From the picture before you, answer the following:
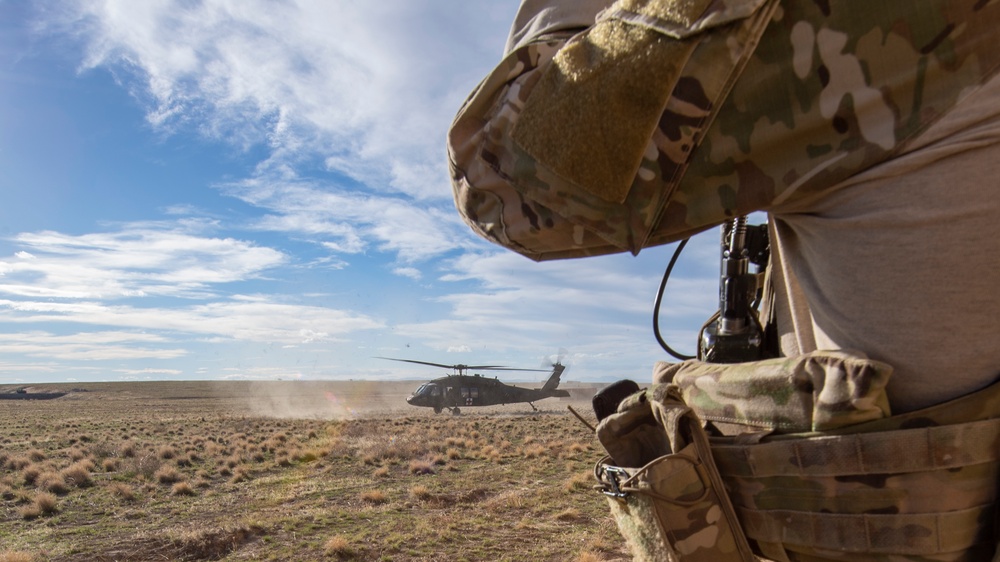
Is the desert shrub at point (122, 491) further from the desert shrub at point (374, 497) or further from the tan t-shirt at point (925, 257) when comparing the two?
the tan t-shirt at point (925, 257)

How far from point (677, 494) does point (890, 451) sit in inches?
17.0

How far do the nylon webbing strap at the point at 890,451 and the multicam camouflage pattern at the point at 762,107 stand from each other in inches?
18.6

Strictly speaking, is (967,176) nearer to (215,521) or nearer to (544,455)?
(215,521)

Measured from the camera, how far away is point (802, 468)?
128 centimetres

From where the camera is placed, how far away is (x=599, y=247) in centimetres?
149

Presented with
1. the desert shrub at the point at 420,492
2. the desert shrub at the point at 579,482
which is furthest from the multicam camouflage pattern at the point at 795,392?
the desert shrub at the point at 579,482

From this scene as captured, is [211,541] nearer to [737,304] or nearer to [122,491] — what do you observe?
[122,491]

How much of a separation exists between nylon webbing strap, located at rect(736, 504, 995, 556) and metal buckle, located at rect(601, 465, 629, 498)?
0.38 metres

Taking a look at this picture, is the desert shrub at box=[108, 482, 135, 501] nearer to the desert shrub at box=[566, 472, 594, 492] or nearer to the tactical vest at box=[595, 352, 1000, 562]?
the desert shrub at box=[566, 472, 594, 492]

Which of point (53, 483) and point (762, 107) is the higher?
point (762, 107)

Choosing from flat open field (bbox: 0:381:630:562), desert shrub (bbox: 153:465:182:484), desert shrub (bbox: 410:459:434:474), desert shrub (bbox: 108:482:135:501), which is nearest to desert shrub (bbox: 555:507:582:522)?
flat open field (bbox: 0:381:630:562)

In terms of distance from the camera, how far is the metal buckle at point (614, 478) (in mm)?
1562

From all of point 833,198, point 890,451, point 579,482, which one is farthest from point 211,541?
point 833,198

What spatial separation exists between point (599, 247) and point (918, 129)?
2.14ft
